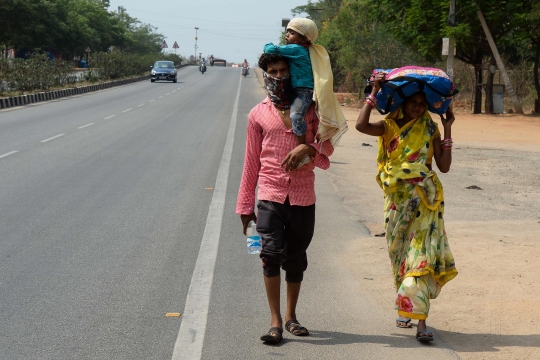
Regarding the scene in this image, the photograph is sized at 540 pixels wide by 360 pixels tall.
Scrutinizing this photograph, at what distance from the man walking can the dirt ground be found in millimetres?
1084

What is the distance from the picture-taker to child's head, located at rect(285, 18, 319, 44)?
4.57 m

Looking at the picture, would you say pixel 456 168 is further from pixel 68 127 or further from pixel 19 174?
pixel 68 127

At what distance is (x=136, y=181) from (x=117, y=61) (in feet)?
167

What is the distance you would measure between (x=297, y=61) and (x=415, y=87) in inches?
29.8

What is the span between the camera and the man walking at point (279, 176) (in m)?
4.60

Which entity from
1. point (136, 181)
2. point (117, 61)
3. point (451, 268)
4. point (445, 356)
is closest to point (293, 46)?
point (451, 268)

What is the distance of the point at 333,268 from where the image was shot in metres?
6.65

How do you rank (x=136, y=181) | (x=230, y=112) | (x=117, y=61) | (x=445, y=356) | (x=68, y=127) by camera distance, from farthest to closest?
(x=117, y=61) → (x=230, y=112) → (x=68, y=127) → (x=136, y=181) → (x=445, y=356)

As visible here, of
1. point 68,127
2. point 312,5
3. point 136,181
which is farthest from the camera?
point 312,5

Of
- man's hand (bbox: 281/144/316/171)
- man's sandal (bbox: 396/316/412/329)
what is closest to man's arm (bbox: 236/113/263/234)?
man's hand (bbox: 281/144/316/171)

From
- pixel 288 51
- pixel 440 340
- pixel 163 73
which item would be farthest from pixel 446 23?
pixel 163 73

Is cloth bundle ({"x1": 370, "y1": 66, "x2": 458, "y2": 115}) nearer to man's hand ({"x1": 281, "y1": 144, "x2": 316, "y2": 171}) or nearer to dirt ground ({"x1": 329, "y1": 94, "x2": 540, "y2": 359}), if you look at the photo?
man's hand ({"x1": 281, "y1": 144, "x2": 316, "y2": 171})

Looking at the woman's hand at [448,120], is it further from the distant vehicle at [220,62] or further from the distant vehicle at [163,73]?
the distant vehicle at [220,62]

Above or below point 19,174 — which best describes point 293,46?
above
